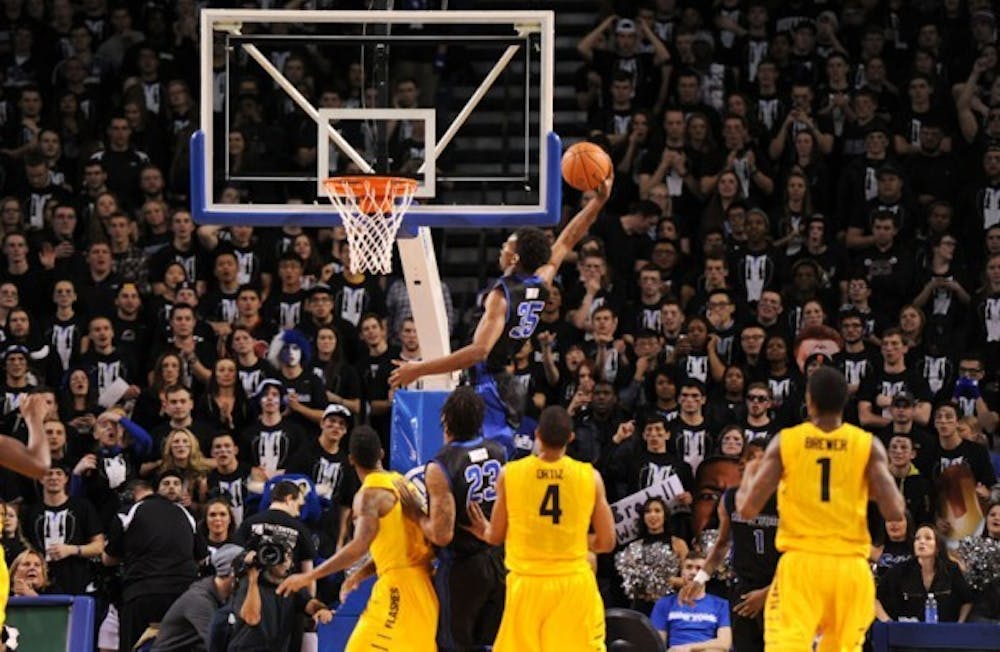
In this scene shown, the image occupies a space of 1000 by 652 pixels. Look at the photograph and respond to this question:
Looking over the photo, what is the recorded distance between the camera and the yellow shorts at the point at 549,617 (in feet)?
34.7

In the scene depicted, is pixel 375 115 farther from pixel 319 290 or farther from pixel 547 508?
pixel 319 290

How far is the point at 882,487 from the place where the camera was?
33.2ft

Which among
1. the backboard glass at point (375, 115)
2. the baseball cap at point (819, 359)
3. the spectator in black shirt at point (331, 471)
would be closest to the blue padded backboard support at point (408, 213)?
the backboard glass at point (375, 115)

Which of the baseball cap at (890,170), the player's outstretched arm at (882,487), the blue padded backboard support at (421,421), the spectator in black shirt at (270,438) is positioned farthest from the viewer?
the baseball cap at (890,170)

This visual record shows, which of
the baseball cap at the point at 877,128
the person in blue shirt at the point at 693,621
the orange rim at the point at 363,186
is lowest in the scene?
the person in blue shirt at the point at 693,621

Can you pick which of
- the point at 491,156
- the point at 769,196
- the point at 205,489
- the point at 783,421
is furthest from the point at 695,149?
the point at 205,489

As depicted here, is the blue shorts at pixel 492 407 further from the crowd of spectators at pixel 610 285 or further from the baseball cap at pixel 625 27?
the baseball cap at pixel 625 27

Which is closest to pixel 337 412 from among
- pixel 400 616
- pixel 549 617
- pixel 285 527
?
pixel 285 527

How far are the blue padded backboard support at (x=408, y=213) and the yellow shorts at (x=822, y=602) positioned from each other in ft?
9.35

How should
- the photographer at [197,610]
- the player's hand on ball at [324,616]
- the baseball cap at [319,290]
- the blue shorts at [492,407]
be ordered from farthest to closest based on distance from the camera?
the baseball cap at [319,290]
the photographer at [197,610]
the player's hand on ball at [324,616]
the blue shorts at [492,407]

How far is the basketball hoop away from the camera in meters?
12.0

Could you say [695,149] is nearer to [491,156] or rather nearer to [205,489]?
[491,156]

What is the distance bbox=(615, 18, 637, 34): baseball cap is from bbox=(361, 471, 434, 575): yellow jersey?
949 cm

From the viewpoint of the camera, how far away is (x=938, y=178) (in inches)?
736
